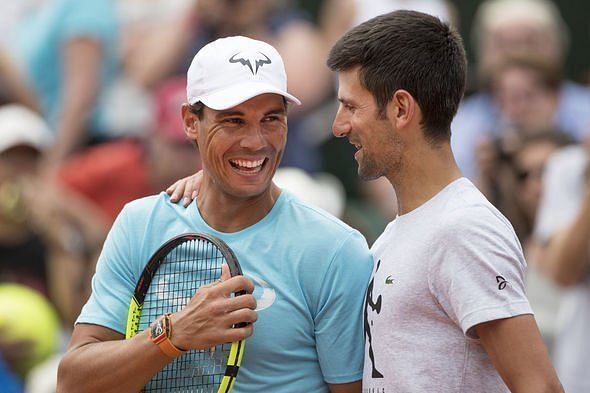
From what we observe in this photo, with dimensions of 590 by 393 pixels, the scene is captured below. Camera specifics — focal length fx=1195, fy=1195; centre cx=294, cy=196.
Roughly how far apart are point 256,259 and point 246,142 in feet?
1.16

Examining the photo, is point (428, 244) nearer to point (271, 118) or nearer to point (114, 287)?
point (271, 118)

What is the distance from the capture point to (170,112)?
26.2 feet

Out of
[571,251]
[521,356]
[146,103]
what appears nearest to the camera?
[521,356]

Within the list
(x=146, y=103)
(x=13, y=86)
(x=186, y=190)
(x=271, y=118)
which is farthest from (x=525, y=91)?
(x=271, y=118)

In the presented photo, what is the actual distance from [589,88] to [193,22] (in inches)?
114

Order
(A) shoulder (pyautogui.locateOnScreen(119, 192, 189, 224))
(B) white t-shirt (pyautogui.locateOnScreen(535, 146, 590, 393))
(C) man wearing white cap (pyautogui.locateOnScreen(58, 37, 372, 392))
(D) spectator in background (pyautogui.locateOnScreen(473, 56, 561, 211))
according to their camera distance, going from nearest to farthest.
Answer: (C) man wearing white cap (pyautogui.locateOnScreen(58, 37, 372, 392))
(A) shoulder (pyautogui.locateOnScreen(119, 192, 189, 224))
(B) white t-shirt (pyautogui.locateOnScreen(535, 146, 590, 393))
(D) spectator in background (pyautogui.locateOnScreen(473, 56, 561, 211))

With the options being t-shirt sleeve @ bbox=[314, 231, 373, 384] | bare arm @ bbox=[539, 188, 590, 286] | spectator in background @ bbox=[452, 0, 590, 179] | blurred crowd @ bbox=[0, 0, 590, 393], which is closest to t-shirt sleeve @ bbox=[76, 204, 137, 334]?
t-shirt sleeve @ bbox=[314, 231, 373, 384]

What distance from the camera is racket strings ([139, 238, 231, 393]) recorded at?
3527 mm

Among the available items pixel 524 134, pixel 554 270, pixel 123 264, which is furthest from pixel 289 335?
pixel 524 134

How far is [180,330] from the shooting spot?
339 cm

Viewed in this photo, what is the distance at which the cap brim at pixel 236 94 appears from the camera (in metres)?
3.54

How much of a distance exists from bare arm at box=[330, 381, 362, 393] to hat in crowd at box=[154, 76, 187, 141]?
447 cm

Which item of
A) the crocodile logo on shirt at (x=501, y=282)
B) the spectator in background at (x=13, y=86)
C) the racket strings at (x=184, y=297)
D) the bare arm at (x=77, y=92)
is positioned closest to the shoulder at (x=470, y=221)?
the crocodile logo on shirt at (x=501, y=282)

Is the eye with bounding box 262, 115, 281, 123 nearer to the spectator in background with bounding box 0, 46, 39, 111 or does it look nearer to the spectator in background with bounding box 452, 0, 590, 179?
Answer: the spectator in background with bounding box 452, 0, 590, 179
